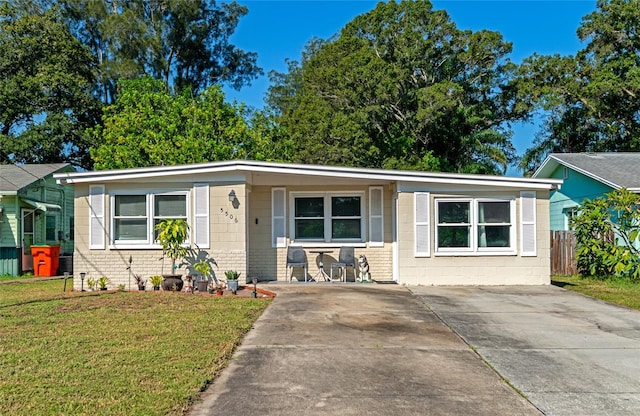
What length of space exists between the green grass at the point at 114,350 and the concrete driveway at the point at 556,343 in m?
3.02

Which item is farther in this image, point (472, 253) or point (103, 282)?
point (472, 253)

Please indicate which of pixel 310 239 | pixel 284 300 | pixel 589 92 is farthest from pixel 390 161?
pixel 284 300

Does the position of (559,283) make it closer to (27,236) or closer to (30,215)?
(27,236)

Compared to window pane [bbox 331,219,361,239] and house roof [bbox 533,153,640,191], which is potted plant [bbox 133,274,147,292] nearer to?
window pane [bbox 331,219,361,239]

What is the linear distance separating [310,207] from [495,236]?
4565mm

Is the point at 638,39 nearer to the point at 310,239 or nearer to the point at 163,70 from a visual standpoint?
the point at 310,239

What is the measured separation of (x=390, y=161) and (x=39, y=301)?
17879 millimetres

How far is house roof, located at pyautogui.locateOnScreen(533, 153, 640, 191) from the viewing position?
595 inches

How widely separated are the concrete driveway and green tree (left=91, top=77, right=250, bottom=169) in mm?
13252

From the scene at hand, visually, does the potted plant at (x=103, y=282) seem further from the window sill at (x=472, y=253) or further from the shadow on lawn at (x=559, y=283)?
the shadow on lawn at (x=559, y=283)

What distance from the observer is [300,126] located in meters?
26.9

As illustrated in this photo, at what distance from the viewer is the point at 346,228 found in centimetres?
1342

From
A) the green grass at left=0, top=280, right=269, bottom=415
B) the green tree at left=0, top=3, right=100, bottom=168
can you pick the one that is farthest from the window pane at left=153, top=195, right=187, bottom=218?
the green tree at left=0, top=3, right=100, bottom=168

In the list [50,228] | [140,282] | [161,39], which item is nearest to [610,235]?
[140,282]
